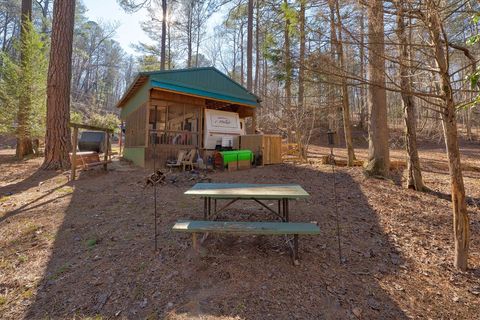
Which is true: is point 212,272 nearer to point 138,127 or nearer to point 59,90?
point 138,127

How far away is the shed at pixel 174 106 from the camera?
27.5ft

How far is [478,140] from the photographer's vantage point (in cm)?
2050

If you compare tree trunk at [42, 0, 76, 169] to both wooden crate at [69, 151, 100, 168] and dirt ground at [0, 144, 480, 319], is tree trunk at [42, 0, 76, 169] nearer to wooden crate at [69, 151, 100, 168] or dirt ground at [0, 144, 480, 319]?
wooden crate at [69, 151, 100, 168]

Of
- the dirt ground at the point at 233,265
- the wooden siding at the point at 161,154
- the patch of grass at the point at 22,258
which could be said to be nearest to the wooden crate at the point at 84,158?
the wooden siding at the point at 161,154

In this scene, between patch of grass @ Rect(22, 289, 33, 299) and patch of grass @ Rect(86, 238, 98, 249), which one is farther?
patch of grass @ Rect(86, 238, 98, 249)

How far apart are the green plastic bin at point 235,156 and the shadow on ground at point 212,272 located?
12.6ft

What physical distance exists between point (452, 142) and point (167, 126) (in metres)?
8.63

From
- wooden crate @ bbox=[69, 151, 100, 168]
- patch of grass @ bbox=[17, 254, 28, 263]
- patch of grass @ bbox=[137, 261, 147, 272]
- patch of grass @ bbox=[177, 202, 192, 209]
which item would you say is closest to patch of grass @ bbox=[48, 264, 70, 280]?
patch of grass @ bbox=[17, 254, 28, 263]

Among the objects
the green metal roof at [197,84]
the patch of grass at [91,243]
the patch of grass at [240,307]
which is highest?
the green metal roof at [197,84]

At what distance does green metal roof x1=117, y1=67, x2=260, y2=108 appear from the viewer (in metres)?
8.03

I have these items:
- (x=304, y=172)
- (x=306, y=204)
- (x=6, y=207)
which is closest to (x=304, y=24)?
(x=306, y=204)

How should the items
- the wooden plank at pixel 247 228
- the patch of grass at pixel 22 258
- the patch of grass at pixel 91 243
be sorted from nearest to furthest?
1. the wooden plank at pixel 247 228
2. the patch of grass at pixel 22 258
3. the patch of grass at pixel 91 243

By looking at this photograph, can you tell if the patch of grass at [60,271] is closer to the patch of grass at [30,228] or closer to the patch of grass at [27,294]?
the patch of grass at [27,294]

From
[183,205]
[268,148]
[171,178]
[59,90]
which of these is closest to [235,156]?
[268,148]
